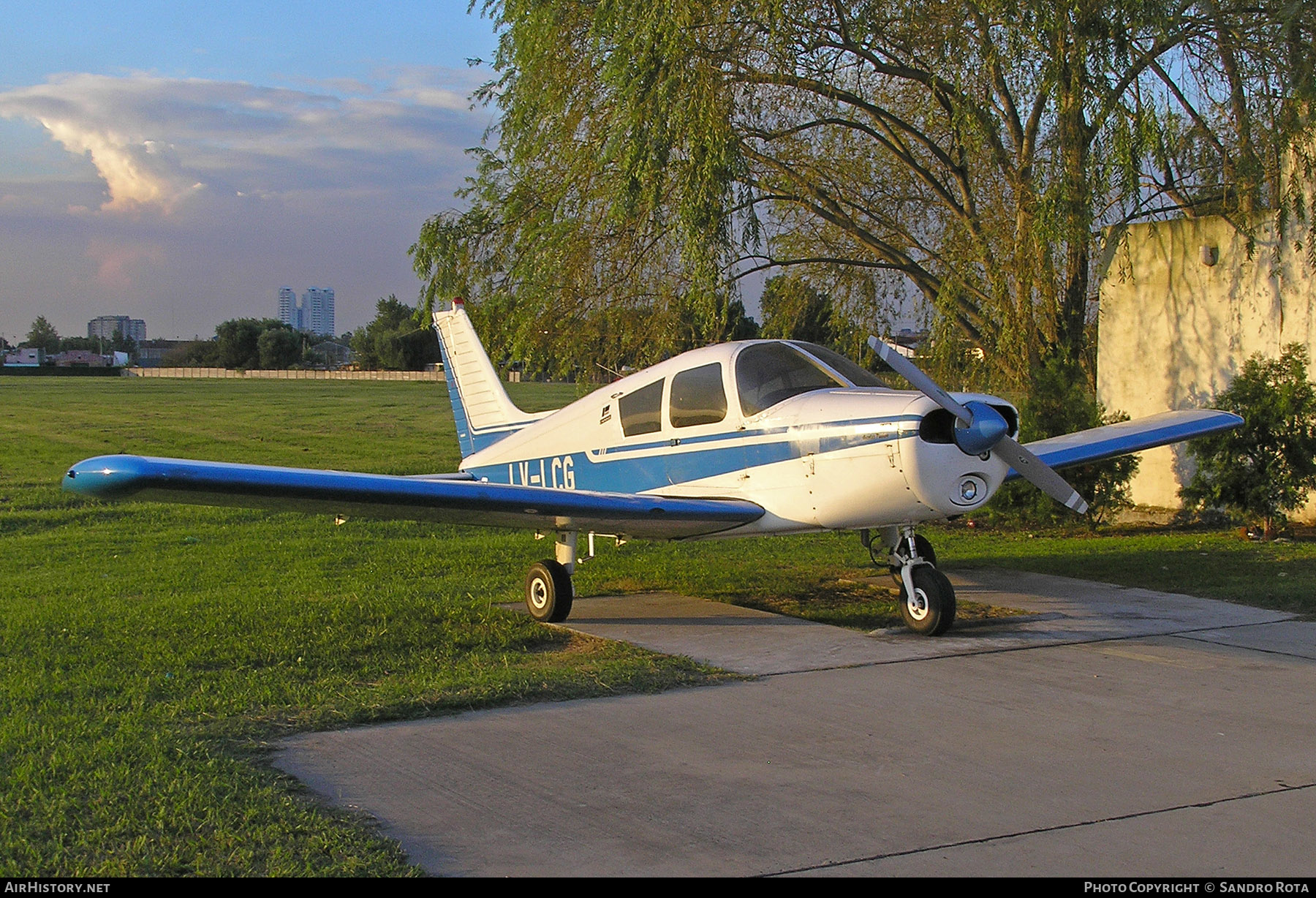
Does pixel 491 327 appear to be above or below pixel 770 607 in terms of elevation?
above

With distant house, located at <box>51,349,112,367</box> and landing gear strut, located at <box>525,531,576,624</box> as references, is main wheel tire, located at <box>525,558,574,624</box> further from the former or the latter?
distant house, located at <box>51,349,112,367</box>

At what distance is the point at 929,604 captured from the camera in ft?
27.6

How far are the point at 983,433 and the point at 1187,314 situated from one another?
8.61m

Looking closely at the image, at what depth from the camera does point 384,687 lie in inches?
265

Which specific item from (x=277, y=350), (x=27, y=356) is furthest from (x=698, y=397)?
(x=27, y=356)

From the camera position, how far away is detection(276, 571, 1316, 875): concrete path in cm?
417

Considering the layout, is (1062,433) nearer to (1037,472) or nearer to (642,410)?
(1037,472)

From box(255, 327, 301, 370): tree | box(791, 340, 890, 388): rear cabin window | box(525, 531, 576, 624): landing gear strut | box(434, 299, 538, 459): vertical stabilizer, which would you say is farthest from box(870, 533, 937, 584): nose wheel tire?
box(255, 327, 301, 370): tree

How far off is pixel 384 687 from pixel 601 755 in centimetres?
182

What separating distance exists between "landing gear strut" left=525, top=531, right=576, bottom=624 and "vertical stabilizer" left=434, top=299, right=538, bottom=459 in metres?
3.05
